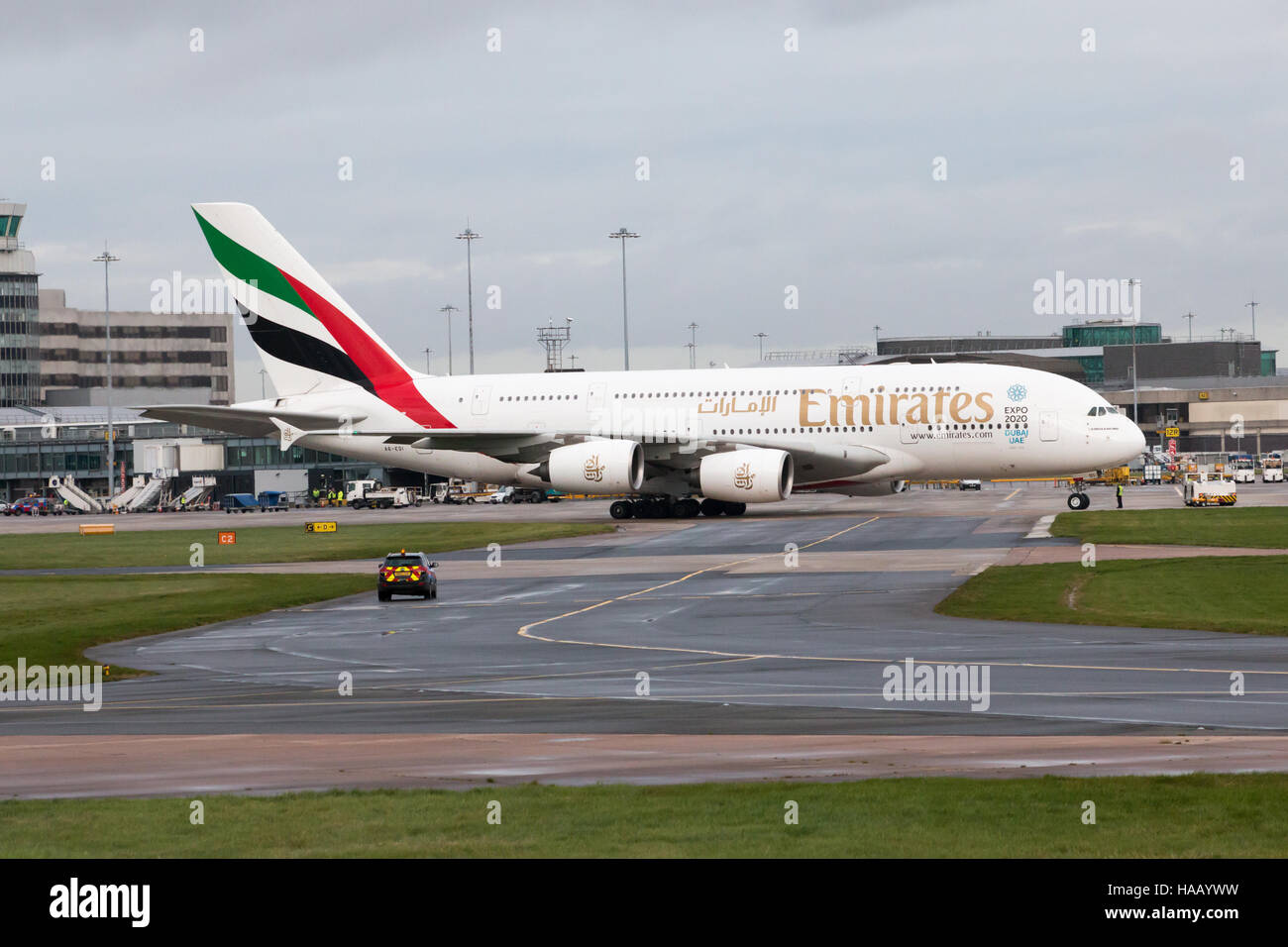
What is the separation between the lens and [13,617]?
38.3 m

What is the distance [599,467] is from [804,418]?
387 inches

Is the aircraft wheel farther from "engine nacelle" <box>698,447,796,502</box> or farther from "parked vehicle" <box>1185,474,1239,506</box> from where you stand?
"parked vehicle" <box>1185,474,1239,506</box>

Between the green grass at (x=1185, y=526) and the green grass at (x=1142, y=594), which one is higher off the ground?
the green grass at (x=1185, y=526)

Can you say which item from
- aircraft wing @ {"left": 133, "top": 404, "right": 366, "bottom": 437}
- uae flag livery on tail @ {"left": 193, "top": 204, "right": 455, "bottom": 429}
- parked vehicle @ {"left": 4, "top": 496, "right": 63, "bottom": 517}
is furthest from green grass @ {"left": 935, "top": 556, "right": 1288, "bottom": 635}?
parked vehicle @ {"left": 4, "top": 496, "right": 63, "bottom": 517}

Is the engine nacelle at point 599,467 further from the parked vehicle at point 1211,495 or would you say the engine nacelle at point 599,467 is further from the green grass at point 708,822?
the green grass at point 708,822

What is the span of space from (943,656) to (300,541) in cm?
4660

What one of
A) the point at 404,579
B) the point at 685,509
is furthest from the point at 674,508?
the point at 404,579

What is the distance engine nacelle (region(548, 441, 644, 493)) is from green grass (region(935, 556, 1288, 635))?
1064 inches

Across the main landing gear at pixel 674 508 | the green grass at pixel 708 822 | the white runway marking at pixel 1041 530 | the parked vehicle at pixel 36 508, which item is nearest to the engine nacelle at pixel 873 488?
the main landing gear at pixel 674 508

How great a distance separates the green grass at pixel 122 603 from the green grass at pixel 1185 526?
91.0ft

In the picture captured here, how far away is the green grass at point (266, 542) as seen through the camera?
60.0 m

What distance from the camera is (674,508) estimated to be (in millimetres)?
74500

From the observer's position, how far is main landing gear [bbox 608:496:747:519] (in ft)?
244
